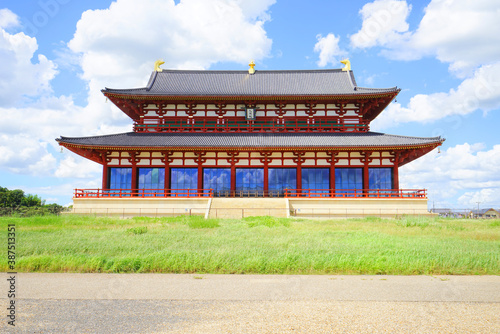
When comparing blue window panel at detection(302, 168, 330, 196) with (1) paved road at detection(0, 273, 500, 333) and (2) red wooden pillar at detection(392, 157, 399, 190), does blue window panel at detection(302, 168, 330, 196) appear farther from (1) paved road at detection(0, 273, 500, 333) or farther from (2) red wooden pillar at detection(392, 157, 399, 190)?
(1) paved road at detection(0, 273, 500, 333)

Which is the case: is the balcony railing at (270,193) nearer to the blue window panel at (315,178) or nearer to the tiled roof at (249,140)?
the blue window panel at (315,178)

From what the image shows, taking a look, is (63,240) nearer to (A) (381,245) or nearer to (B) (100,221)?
(B) (100,221)

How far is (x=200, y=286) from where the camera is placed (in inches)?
280

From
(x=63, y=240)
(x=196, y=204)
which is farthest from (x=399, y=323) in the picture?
(x=196, y=204)

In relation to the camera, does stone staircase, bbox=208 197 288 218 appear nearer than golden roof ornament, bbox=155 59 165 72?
Yes

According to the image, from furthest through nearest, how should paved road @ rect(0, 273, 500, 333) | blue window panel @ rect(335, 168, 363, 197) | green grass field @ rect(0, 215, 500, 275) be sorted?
blue window panel @ rect(335, 168, 363, 197) → green grass field @ rect(0, 215, 500, 275) → paved road @ rect(0, 273, 500, 333)

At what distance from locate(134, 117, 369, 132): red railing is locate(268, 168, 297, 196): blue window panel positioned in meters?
4.05

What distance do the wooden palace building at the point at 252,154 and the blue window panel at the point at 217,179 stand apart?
0.09m

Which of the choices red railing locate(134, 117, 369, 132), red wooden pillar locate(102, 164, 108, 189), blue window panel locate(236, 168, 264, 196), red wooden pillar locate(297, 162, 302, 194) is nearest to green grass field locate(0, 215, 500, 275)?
red wooden pillar locate(297, 162, 302, 194)

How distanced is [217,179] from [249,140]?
4.60m

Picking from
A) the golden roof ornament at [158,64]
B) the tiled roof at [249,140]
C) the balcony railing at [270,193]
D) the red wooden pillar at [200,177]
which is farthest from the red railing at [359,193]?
the golden roof ornament at [158,64]

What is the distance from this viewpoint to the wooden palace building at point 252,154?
27.7 metres

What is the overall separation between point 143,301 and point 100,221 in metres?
16.1

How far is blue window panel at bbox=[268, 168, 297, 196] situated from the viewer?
30578 mm
